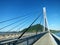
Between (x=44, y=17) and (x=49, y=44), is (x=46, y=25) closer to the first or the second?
(x=44, y=17)

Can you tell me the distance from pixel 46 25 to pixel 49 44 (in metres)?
16.2

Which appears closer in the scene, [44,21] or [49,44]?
[49,44]

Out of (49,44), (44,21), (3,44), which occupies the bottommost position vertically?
(49,44)

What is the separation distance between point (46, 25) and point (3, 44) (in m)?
36.8

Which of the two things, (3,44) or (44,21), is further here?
(44,21)

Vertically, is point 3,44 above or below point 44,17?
below

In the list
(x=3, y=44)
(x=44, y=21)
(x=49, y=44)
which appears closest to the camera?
(x=3, y=44)

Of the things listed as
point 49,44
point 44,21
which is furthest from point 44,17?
point 49,44

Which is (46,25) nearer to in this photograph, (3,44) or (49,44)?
(49,44)

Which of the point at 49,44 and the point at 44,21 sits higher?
the point at 44,21

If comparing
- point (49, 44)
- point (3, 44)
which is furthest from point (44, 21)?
point (3, 44)

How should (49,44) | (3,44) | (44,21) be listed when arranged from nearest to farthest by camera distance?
(3,44) < (49,44) < (44,21)

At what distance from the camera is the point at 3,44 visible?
558 cm

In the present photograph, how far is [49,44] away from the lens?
26000 millimetres
